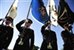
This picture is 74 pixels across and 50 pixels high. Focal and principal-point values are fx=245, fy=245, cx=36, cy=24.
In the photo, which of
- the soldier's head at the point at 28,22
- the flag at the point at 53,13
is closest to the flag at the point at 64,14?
the flag at the point at 53,13

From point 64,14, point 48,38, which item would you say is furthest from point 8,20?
point 64,14

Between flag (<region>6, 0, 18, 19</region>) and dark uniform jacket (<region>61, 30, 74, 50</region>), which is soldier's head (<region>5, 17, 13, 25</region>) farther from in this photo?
dark uniform jacket (<region>61, 30, 74, 50</region>)

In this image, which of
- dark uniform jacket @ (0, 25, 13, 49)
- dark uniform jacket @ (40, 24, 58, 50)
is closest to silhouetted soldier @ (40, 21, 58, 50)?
dark uniform jacket @ (40, 24, 58, 50)

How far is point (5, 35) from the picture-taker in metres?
2.72

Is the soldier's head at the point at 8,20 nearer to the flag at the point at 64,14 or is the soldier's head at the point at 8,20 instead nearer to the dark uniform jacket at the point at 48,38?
the dark uniform jacket at the point at 48,38

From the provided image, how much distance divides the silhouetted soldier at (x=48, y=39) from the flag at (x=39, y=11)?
104 mm

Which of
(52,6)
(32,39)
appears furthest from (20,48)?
(52,6)

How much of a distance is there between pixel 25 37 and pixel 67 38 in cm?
47

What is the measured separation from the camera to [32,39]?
2740mm

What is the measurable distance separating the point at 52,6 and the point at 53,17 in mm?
147

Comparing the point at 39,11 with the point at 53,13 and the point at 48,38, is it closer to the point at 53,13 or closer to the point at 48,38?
the point at 53,13

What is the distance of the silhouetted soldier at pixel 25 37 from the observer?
105 inches

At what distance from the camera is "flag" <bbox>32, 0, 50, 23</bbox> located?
9.39 feet

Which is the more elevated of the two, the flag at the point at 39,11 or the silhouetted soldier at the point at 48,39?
the flag at the point at 39,11
